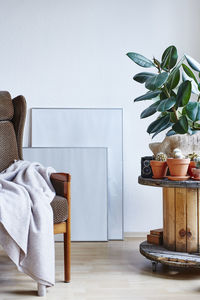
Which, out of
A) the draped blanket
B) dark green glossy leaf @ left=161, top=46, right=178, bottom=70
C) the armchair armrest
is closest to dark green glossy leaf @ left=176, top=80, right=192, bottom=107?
dark green glossy leaf @ left=161, top=46, right=178, bottom=70

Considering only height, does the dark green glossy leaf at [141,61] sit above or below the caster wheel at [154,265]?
above

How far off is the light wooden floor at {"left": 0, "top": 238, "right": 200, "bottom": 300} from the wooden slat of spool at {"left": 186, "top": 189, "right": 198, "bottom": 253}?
0.16m

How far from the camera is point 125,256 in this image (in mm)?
2596

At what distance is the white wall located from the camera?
304 centimetres

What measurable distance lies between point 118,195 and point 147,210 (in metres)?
0.26

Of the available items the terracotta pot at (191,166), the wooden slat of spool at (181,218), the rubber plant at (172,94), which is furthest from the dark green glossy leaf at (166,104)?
the wooden slat of spool at (181,218)

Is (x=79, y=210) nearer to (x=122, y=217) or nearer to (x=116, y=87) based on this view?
(x=122, y=217)

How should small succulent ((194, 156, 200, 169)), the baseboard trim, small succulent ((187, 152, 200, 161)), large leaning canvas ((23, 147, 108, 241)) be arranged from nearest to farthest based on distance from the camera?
small succulent ((194, 156, 200, 169))
small succulent ((187, 152, 200, 161))
large leaning canvas ((23, 147, 108, 241))
the baseboard trim

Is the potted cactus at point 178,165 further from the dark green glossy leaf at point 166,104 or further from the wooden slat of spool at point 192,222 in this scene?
the dark green glossy leaf at point 166,104

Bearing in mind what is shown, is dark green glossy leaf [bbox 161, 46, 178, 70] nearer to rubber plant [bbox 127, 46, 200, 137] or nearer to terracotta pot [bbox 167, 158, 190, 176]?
rubber plant [bbox 127, 46, 200, 137]

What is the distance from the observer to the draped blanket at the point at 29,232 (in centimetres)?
189

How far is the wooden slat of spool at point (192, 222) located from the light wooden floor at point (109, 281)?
0.16 meters

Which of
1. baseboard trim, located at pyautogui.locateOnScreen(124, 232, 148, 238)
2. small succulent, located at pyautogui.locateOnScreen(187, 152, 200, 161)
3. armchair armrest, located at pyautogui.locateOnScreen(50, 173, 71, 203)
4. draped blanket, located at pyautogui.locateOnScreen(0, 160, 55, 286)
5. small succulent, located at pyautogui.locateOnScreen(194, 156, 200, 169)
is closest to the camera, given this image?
draped blanket, located at pyautogui.locateOnScreen(0, 160, 55, 286)

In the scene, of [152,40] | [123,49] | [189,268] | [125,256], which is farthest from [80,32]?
[189,268]
